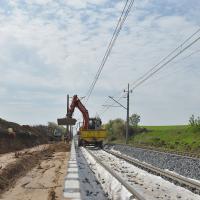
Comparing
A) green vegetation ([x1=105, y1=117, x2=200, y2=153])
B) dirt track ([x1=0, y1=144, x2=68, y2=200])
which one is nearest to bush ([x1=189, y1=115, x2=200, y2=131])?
green vegetation ([x1=105, y1=117, x2=200, y2=153])

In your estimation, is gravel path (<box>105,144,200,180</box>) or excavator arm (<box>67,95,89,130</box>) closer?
gravel path (<box>105,144,200,180</box>)

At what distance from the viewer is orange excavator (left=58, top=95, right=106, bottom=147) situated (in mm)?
50250

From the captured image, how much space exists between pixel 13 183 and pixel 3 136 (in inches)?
1284

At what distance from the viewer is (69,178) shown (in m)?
15.1

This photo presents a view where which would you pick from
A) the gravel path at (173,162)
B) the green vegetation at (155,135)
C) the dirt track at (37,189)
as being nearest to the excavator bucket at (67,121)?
the green vegetation at (155,135)

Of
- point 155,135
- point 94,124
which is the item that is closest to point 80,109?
point 94,124

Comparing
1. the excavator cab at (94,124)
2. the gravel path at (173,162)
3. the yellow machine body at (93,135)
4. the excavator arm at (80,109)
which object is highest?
the excavator arm at (80,109)

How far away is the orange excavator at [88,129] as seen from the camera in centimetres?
5025

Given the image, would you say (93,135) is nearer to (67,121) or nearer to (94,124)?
(94,124)

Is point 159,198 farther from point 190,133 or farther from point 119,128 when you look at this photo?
point 119,128

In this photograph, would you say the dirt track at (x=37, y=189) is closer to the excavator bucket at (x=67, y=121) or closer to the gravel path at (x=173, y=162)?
the gravel path at (x=173, y=162)

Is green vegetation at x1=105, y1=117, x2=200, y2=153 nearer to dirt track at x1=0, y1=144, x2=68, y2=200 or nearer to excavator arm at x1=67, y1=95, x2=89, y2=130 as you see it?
excavator arm at x1=67, y1=95, x2=89, y2=130

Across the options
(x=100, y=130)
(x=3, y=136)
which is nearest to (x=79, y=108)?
(x=100, y=130)

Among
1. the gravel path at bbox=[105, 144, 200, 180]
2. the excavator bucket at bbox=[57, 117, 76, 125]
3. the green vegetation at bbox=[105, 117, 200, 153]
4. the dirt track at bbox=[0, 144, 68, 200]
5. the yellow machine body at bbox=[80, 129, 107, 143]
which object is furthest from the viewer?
the green vegetation at bbox=[105, 117, 200, 153]
